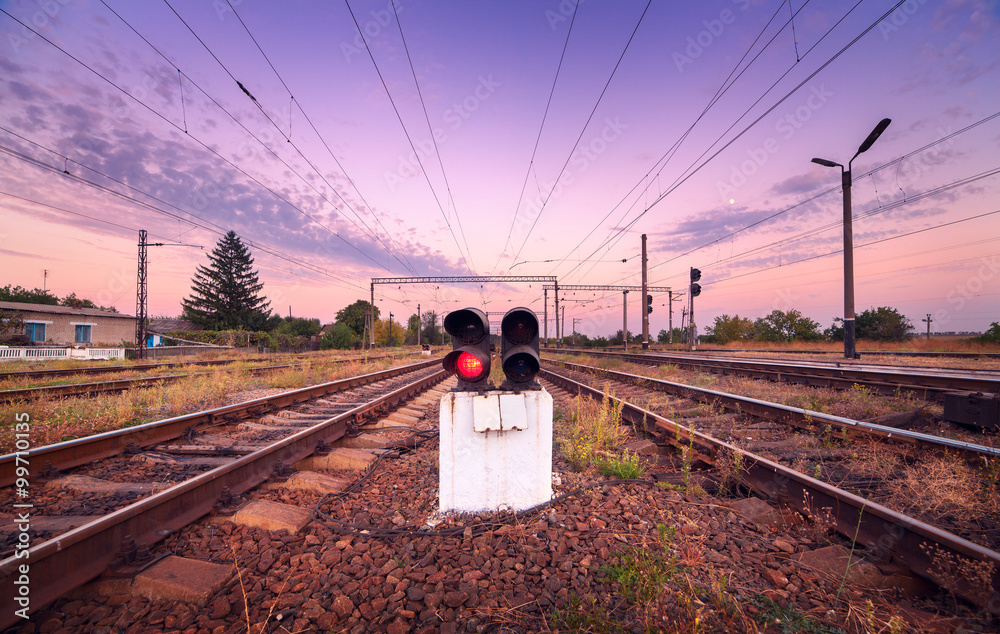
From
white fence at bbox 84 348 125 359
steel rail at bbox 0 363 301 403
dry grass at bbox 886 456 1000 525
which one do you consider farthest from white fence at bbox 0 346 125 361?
dry grass at bbox 886 456 1000 525

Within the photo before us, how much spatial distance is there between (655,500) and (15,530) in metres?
4.65

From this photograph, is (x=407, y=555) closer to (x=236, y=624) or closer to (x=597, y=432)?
(x=236, y=624)

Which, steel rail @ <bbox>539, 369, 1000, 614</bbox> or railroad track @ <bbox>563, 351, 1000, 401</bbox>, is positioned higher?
railroad track @ <bbox>563, 351, 1000, 401</bbox>

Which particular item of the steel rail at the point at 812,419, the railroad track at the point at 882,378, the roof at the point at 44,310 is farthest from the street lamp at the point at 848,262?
the roof at the point at 44,310

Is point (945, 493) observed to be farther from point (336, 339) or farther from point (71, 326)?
point (336, 339)

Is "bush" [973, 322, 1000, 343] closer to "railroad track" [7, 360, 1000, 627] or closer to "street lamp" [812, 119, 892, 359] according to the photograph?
"street lamp" [812, 119, 892, 359]

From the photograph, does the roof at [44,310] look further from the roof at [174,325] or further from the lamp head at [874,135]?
the lamp head at [874,135]

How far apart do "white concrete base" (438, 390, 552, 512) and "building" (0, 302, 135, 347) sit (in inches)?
1671

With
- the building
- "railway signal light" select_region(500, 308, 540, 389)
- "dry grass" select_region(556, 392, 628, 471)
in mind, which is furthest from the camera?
the building

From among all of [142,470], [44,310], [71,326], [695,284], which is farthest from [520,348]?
[71,326]

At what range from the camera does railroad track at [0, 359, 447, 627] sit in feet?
7.39

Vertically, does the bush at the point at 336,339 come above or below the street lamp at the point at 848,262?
below

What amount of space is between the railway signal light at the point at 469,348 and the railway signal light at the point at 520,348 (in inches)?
5.9

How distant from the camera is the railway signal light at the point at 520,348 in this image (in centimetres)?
314
